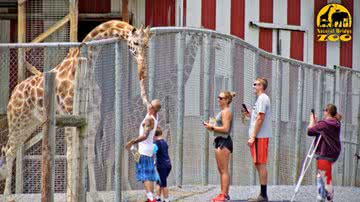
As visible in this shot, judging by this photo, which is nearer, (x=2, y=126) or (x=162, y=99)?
(x=162, y=99)

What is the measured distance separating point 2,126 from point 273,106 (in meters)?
4.31

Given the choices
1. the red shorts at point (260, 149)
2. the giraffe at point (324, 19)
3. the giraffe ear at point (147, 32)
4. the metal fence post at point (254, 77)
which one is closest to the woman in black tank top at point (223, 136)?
the red shorts at point (260, 149)

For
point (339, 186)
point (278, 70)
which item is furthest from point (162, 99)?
point (339, 186)

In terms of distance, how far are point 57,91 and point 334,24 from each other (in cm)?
852

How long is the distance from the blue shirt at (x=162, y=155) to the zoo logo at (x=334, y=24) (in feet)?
27.0

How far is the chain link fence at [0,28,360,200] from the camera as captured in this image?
13766mm

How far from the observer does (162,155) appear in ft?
45.1

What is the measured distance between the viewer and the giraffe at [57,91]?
13.9 metres

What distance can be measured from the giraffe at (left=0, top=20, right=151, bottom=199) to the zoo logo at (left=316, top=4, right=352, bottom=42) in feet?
25.0

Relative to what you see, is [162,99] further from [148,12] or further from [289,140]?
[148,12]

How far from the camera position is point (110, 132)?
1381 cm

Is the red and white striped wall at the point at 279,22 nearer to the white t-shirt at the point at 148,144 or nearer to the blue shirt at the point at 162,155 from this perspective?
the blue shirt at the point at 162,155

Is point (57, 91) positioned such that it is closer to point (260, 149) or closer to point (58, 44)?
point (58, 44)

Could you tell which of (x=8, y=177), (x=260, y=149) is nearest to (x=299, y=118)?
(x=260, y=149)
